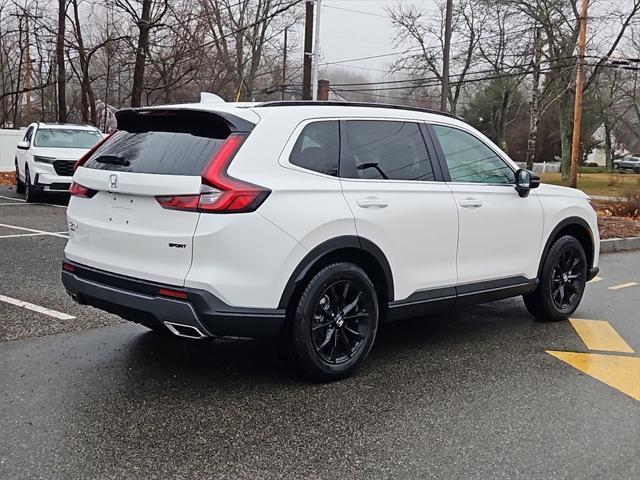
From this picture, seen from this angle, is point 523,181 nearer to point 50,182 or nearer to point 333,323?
point 333,323

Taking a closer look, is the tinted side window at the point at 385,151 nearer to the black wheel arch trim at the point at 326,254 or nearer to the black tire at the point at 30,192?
the black wheel arch trim at the point at 326,254

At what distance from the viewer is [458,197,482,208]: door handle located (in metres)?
4.92

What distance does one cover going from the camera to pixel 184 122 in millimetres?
4102

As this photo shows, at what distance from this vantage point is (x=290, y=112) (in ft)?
13.6

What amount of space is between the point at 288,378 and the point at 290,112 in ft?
5.74

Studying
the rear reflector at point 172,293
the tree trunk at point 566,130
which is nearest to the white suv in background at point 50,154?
the rear reflector at point 172,293

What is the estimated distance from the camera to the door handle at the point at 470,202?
4.92m

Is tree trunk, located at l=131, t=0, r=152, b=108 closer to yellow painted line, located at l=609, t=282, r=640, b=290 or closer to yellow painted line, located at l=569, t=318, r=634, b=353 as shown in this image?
yellow painted line, located at l=609, t=282, r=640, b=290

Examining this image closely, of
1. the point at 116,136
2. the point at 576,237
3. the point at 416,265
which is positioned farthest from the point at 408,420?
the point at 576,237

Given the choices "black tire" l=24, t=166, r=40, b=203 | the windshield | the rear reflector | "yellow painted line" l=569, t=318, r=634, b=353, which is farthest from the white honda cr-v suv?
the windshield

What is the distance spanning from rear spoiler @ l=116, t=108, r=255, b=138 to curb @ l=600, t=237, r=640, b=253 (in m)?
8.66

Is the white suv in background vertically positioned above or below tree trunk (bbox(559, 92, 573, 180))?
below

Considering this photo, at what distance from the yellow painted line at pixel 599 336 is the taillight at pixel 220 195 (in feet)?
10.6

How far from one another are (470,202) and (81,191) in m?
2.83
